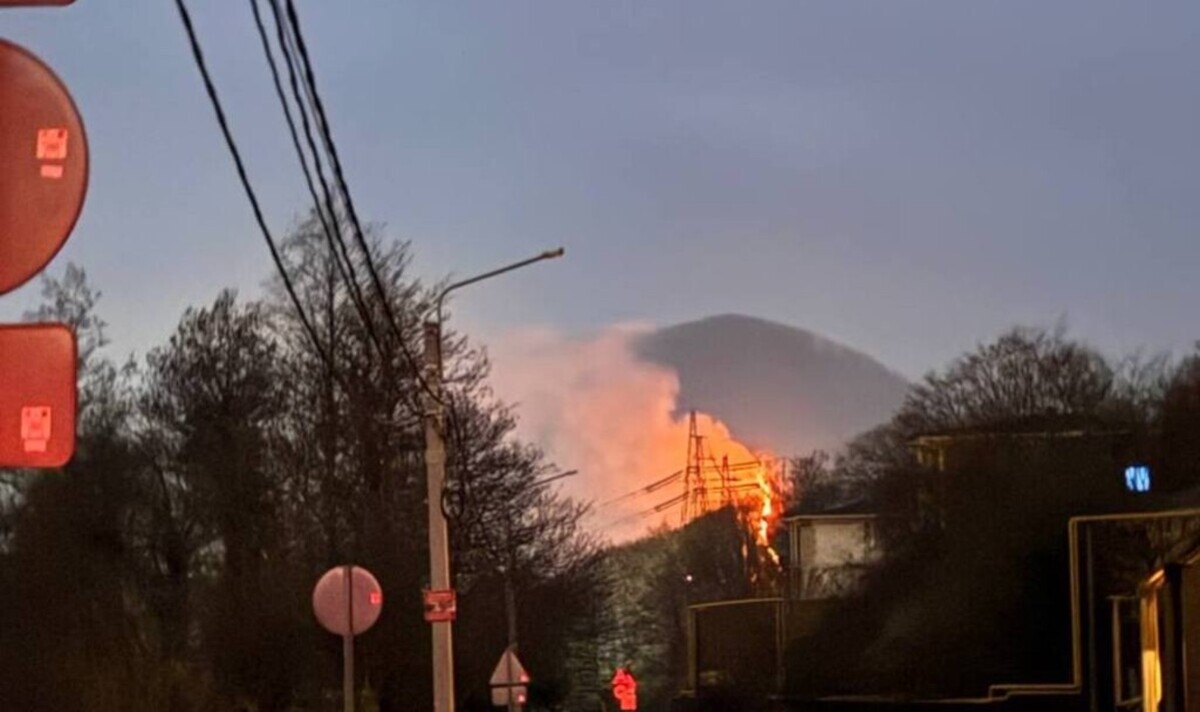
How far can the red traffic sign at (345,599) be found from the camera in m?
13.6

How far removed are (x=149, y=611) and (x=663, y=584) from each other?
44637 mm

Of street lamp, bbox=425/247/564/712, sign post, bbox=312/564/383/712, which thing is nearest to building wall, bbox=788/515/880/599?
street lamp, bbox=425/247/564/712

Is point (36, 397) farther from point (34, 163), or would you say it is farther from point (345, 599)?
point (345, 599)

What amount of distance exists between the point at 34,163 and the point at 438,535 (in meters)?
15.3

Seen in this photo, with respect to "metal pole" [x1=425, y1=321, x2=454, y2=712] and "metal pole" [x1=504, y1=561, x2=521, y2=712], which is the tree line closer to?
"metal pole" [x1=504, y1=561, x2=521, y2=712]

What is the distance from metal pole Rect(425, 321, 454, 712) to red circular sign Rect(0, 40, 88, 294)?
49.1 feet

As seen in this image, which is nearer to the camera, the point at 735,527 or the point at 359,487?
the point at 359,487

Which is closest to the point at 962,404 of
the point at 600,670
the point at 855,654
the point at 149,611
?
the point at 600,670

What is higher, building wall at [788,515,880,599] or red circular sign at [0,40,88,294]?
red circular sign at [0,40,88,294]

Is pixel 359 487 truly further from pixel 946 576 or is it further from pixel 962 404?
pixel 962 404

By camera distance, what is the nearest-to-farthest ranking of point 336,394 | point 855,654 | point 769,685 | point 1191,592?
1. point 1191,592
2. point 336,394
3. point 855,654
4. point 769,685

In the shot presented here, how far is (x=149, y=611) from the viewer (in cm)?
3372

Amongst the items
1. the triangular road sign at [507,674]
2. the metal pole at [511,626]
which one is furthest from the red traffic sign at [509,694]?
the triangular road sign at [507,674]

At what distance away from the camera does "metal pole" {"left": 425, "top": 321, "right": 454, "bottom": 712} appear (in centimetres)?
1857
